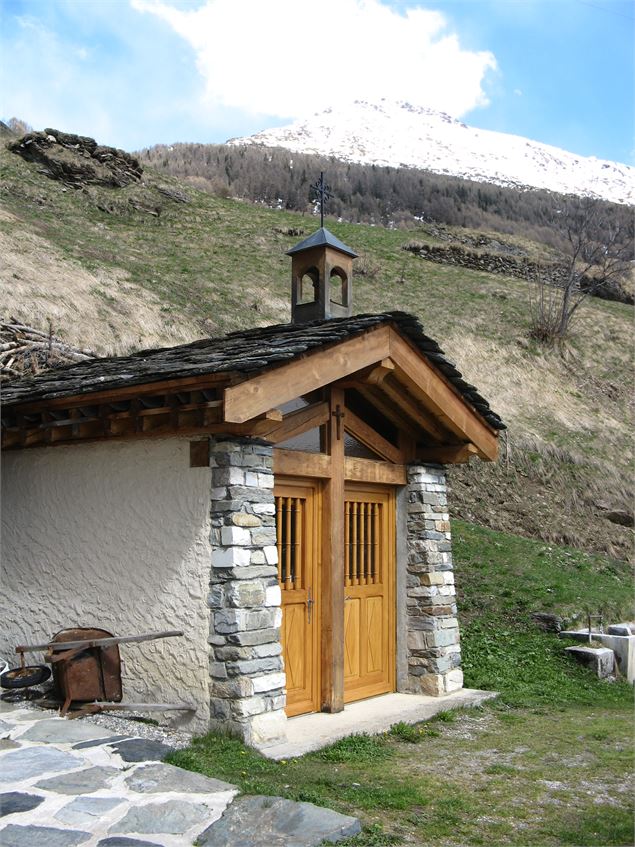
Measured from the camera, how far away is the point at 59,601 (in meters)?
7.68

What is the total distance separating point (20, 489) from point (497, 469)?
11.9 m

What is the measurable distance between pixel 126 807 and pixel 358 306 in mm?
20695

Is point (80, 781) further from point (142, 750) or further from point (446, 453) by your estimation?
point (446, 453)

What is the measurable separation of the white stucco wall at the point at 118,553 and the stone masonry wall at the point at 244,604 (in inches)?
4.6

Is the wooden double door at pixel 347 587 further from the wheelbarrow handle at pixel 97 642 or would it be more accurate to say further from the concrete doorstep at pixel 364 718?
the wheelbarrow handle at pixel 97 642

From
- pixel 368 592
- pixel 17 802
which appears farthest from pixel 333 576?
pixel 17 802

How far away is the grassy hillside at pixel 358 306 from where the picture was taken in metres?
17.1

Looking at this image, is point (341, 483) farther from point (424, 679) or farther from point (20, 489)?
point (20, 489)

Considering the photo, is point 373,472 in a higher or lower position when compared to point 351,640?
higher

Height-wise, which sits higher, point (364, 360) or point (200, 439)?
point (364, 360)

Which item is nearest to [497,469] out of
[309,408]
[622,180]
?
[309,408]

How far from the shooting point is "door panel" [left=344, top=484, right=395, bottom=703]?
835cm

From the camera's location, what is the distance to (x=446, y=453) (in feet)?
29.9

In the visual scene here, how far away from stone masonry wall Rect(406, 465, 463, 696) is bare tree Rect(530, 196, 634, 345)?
57.5 ft
